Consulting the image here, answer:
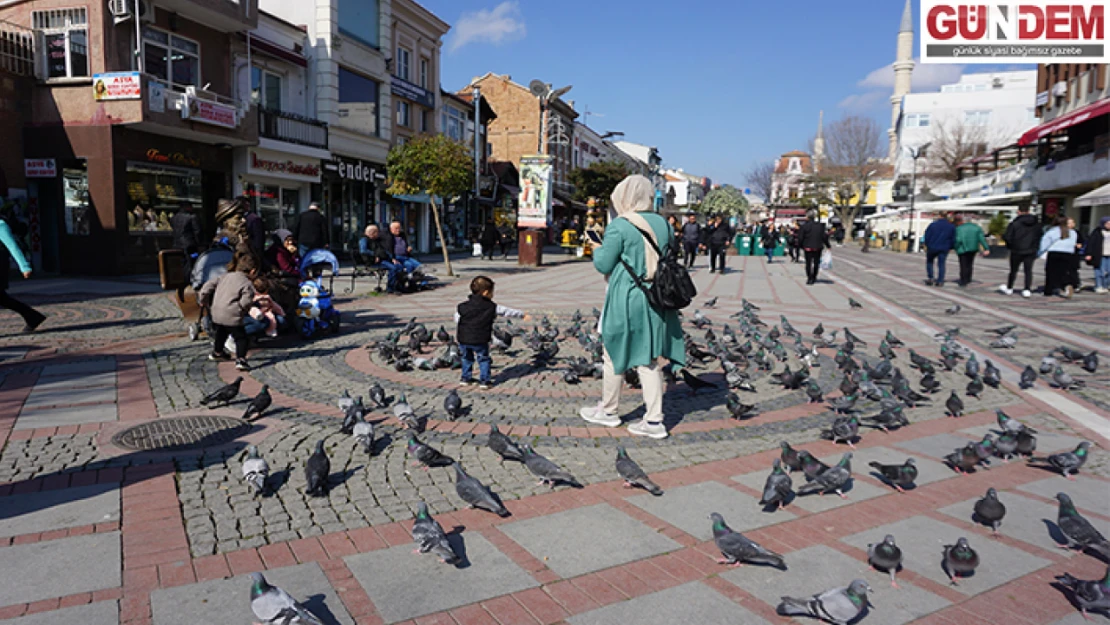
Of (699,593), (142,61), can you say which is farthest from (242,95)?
(699,593)

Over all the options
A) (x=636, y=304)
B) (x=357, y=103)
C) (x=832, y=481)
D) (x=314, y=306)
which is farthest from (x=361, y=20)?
(x=832, y=481)

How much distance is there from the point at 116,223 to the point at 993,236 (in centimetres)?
4273

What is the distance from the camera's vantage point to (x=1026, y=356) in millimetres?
8508

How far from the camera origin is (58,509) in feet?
11.8

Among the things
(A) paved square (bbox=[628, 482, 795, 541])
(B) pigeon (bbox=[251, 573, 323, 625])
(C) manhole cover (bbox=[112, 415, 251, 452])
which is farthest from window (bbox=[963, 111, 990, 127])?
(B) pigeon (bbox=[251, 573, 323, 625])

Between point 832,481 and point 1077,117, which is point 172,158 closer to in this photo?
point 832,481

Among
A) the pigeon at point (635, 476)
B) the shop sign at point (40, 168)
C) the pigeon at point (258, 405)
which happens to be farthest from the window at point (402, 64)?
the pigeon at point (635, 476)

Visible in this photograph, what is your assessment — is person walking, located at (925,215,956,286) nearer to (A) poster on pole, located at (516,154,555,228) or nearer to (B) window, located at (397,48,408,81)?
(A) poster on pole, located at (516,154,555,228)

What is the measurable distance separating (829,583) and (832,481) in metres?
1.00

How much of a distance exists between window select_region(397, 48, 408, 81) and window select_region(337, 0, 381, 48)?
Answer: 215 cm

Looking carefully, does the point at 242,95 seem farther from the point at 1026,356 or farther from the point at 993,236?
the point at 993,236

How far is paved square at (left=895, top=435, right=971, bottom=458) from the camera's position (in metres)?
4.86

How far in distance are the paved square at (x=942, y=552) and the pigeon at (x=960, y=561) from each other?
40mm

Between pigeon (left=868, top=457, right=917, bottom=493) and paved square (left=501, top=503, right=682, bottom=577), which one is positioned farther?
pigeon (left=868, top=457, right=917, bottom=493)
